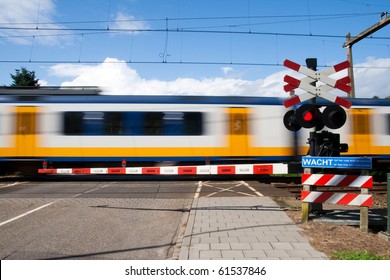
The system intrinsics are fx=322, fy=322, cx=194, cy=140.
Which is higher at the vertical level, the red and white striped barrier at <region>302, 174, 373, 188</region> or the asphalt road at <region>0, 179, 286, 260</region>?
the red and white striped barrier at <region>302, 174, 373, 188</region>

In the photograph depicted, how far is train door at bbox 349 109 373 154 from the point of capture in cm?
1323

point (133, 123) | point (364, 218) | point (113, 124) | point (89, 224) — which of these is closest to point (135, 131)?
point (133, 123)

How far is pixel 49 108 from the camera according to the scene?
12.6 meters

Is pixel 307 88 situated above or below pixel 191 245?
above

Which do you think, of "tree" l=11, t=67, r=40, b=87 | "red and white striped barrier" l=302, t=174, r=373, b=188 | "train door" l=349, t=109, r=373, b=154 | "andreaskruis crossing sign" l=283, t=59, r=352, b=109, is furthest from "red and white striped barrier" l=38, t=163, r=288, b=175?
"tree" l=11, t=67, r=40, b=87

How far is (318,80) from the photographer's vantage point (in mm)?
6031

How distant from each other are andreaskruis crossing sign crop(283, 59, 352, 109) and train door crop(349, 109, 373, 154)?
26.5ft

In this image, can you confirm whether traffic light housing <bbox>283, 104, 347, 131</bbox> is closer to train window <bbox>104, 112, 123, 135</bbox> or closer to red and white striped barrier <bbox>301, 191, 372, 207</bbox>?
red and white striped barrier <bbox>301, 191, 372, 207</bbox>

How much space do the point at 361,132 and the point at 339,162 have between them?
29.5 feet

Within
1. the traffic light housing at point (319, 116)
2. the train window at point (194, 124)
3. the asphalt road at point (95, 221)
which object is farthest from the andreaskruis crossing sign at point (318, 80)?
the train window at point (194, 124)

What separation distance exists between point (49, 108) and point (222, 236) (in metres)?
10.1
